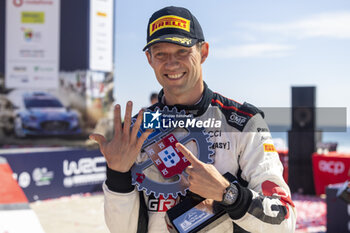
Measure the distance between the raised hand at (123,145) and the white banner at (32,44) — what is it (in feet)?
42.6

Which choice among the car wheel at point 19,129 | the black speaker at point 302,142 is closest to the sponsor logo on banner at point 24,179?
the black speaker at point 302,142

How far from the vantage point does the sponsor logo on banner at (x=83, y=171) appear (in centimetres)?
766

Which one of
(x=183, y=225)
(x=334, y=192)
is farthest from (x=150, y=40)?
(x=334, y=192)

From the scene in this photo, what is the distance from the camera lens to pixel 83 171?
795 centimetres

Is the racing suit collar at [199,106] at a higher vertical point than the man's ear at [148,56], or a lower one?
lower

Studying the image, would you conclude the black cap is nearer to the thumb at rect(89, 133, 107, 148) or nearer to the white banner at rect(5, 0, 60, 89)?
the thumb at rect(89, 133, 107, 148)

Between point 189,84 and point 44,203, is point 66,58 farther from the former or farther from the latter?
point 189,84

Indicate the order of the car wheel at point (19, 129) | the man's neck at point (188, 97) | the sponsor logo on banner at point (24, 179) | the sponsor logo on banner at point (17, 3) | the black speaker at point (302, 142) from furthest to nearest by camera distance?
the sponsor logo on banner at point (17, 3) < the car wheel at point (19, 129) < the black speaker at point (302, 142) < the sponsor logo on banner at point (24, 179) < the man's neck at point (188, 97)

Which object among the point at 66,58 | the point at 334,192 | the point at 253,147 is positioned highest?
the point at 66,58

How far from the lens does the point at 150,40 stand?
Answer: 1.41 meters

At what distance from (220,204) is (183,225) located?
14 cm

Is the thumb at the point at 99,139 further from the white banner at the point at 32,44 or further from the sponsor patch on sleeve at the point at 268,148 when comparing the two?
the white banner at the point at 32,44

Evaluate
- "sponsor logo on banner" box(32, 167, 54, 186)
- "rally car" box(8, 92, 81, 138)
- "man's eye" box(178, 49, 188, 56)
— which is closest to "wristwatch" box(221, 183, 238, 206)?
"man's eye" box(178, 49, 188, 56)

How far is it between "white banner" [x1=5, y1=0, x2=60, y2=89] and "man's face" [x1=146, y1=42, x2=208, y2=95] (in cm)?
1294
